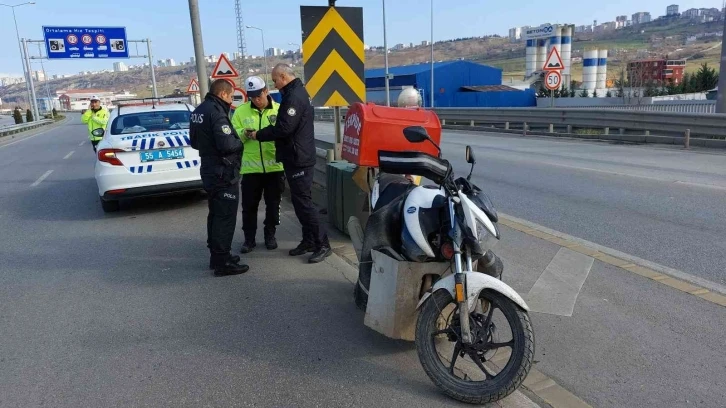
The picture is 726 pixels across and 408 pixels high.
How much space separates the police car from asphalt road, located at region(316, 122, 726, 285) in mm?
4756

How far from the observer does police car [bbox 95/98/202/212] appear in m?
8.12

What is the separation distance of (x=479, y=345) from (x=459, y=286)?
39cm

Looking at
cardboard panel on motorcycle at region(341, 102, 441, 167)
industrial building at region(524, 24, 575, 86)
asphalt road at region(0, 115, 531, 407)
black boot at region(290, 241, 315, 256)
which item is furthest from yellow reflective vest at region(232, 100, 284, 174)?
industrial building at region(524, 24, 575, 86)

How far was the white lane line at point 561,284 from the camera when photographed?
14.9 ft

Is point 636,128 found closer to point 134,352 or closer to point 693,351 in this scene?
point 693,351

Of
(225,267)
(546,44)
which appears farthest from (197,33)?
(546,44)

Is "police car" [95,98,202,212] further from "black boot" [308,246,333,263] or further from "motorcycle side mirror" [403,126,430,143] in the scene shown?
"motorcycle side mirror" [403,126,430,143]

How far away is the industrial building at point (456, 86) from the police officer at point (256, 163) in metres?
37.2

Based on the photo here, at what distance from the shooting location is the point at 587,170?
11492 mm

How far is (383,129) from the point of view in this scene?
4695 mm

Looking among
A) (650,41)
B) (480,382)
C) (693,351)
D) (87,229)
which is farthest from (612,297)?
(650,41)

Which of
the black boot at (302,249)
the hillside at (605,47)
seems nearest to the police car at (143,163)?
the black boot at (302,249)

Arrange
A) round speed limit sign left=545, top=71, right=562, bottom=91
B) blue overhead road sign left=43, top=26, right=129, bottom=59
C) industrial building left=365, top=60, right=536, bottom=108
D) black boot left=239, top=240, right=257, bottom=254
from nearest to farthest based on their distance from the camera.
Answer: black boot left=239, top=240, right=257, bottom=254 → round speed limit sign left=545, top=71, right=562, bottom=91 → blue overhead road sign left=43, top=26, right=129, bottom=59 → industrial building left=365, top=60, right=536, bottom=108

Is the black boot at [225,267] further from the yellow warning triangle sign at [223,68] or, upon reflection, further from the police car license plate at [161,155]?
the yellow warning triangle sign at [223,68]
